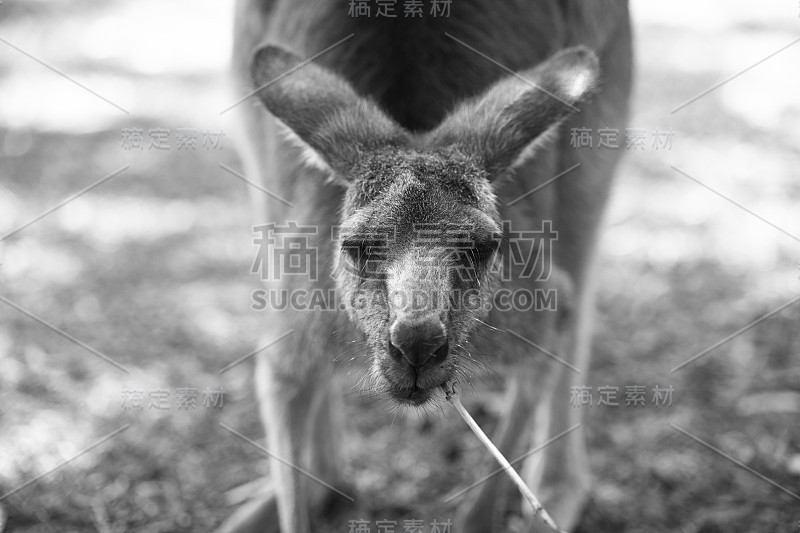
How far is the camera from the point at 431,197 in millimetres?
2643

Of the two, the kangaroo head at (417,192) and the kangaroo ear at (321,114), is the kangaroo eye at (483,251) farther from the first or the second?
the kangaroo ear at (321,114)

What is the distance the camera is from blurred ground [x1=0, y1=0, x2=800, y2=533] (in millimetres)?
3801

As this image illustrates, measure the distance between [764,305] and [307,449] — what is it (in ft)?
9.80

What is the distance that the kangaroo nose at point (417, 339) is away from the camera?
241cm

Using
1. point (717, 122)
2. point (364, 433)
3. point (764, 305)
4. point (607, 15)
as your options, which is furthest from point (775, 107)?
point (364, 433)

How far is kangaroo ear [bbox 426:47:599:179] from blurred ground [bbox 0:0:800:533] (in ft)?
5.06

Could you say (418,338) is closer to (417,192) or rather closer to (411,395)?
(411,395)

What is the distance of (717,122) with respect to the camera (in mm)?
6875

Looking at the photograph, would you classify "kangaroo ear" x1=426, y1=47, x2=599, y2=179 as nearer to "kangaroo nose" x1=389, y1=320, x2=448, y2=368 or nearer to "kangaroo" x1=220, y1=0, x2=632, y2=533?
"kangaroo" x1=220, y1=0, x2=632, y2=533

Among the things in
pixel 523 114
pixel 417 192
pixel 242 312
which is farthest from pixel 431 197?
pixel 242 312

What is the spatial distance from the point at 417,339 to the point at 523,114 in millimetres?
962

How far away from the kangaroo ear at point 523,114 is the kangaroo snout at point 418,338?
2.39 ft

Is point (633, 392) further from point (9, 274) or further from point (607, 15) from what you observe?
point (9, 274)

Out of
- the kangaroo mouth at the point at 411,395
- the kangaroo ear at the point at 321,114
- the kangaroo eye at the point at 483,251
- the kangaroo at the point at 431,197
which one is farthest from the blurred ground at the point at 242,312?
the kangaroo ear at the point at 321,114
